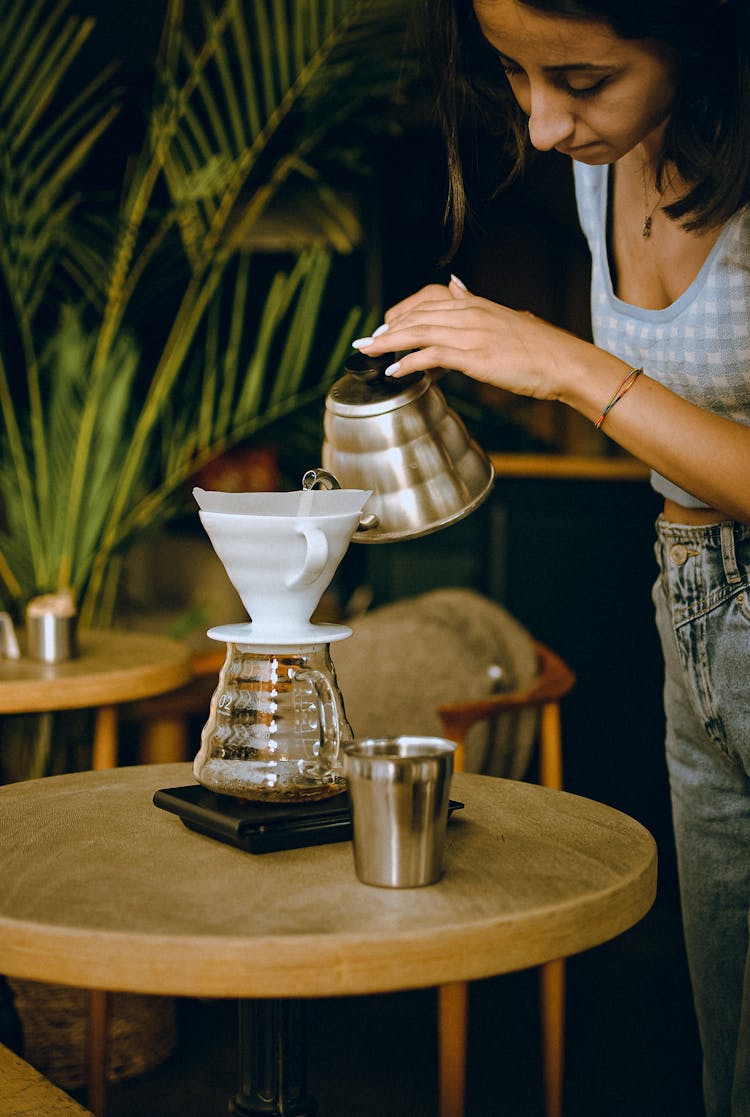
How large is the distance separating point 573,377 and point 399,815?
458 millimetres

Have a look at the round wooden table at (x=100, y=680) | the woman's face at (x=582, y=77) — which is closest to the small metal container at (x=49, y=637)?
the round wooden table at (x=100, y=680)

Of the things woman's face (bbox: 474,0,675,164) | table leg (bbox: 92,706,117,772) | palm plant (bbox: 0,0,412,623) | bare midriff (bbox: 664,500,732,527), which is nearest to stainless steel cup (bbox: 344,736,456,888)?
bare midriff (bbox: 664,500,732,527)

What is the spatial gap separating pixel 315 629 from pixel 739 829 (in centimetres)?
61

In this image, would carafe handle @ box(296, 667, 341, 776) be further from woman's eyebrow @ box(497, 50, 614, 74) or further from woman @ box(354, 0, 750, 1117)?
woman's eyebrow @ box(497, 50, 614, 74)

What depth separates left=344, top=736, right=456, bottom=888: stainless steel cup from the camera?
98cm

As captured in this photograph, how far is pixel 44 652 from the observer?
2.34 m

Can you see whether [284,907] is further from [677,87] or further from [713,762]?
[677,87]

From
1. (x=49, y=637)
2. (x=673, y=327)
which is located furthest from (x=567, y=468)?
(x=673, y=327)

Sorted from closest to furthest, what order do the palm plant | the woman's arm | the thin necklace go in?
the woman's arm < the thin necklace < the palm plant

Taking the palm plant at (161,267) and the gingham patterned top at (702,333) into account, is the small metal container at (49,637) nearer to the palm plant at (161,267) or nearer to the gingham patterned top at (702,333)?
the palm plant at (161,267)

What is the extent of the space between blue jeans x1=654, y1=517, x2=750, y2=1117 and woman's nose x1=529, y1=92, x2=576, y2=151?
1.46 feet

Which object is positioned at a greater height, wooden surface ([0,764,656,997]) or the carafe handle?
the carafe handle

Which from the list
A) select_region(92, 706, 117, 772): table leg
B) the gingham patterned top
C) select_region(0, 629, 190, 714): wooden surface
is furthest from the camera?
select_region(92, 706, 117, 772): table leg

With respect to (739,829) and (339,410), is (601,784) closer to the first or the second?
(739,829)
